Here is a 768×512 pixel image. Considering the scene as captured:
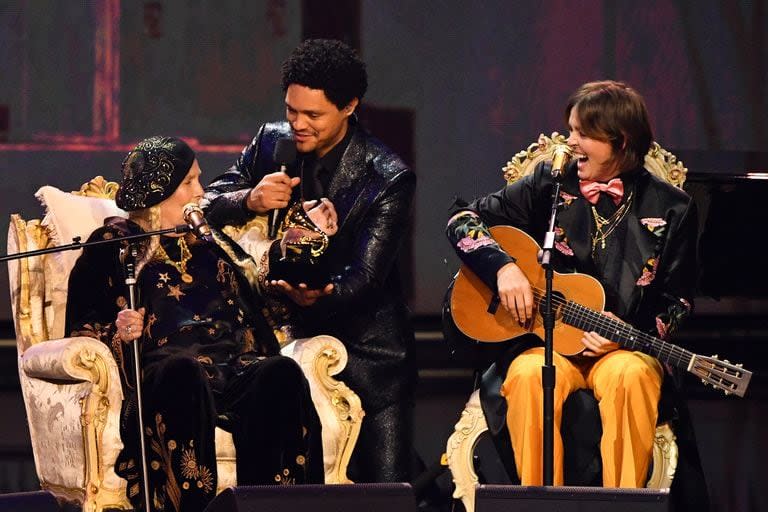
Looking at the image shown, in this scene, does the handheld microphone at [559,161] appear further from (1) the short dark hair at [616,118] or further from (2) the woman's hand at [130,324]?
(2) the woman's hand at [130,324]

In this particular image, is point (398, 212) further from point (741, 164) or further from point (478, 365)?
point (741, 164)

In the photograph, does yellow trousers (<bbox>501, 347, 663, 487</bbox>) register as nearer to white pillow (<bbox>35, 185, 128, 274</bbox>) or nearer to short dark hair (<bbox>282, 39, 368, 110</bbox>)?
short dark hair (<bbox>282, 39, 368, 110</bbox>)

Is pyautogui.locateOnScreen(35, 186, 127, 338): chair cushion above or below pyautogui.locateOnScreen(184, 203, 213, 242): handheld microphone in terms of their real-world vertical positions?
below

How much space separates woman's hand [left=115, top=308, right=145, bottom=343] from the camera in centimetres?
390

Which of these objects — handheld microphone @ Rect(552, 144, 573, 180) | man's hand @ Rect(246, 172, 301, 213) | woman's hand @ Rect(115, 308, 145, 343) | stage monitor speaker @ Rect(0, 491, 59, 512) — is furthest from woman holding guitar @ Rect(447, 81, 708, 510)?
stage monitor speaker @ Rect(0, 491, 59, 512)

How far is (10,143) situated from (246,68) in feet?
3.43

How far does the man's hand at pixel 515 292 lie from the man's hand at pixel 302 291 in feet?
1.74

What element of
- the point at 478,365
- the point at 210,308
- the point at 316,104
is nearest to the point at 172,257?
the point at 210,308

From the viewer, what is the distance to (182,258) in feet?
13.9

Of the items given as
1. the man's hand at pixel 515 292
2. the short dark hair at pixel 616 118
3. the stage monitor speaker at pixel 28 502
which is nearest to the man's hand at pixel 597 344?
the man's hand at pixel 515 292

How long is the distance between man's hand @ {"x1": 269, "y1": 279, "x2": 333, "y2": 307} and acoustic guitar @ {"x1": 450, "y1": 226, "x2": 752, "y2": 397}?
1.31 ft

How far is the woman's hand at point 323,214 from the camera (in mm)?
4188

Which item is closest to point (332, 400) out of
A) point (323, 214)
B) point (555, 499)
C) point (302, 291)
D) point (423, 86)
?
point (302, 291)

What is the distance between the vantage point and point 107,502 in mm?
3971
